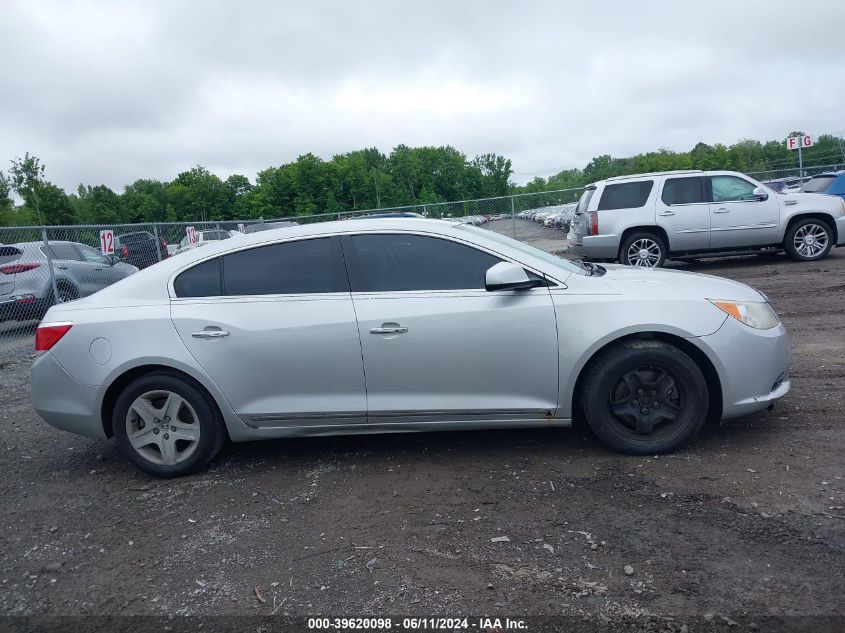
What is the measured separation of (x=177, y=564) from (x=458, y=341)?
1.97 meters

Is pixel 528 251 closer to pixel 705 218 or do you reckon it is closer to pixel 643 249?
pixel 643 249

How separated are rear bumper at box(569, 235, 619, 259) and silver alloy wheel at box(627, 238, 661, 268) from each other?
279 millimetres

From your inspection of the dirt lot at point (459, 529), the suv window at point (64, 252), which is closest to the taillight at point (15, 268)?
the suv window at point (64, 252)

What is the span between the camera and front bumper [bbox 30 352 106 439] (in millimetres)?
4422

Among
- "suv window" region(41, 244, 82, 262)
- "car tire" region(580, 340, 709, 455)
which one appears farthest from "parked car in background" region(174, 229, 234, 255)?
"car tire" region(580, 340, 709, 455)

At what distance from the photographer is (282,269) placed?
14.6 ft

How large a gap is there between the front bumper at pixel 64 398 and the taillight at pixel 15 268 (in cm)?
735

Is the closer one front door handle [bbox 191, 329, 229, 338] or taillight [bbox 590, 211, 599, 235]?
front door handle [bbox 191, 329, 229, 338]

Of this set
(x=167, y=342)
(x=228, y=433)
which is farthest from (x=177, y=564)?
(x=167, y=342)

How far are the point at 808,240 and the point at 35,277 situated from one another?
1377 centimetres

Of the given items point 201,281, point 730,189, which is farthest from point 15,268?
point 730,189

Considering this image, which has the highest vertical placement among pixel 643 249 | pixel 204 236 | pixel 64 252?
pixel 204 236

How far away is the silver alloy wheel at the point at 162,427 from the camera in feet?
14.4

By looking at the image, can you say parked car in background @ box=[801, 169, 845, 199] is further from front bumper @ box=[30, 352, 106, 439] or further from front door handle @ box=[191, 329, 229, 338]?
front bumper @ box=[30, 352, 106, 439]
